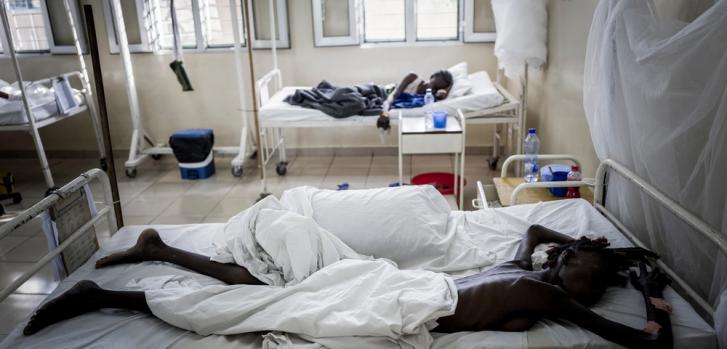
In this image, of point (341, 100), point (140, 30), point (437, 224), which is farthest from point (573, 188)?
point (140, 30)

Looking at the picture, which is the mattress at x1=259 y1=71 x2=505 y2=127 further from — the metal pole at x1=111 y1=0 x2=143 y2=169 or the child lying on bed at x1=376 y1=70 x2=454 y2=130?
the metal pole at x1=111 y1=0 x2=143 y2=169

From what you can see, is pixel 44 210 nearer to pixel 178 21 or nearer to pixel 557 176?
pixel 557 176

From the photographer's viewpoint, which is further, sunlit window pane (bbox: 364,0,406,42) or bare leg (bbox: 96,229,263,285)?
sunlit window pane (bbox: 364,0,406,42)

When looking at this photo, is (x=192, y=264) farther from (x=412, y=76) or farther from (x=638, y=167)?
(x=412, y=76)

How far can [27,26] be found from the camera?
3854 mm

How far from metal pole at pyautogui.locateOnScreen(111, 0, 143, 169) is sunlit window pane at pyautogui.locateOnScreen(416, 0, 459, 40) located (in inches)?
94.7

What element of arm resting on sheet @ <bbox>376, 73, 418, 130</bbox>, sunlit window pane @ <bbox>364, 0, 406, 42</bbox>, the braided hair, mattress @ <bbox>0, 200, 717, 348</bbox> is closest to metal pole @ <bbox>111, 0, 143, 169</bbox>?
sunlit window pane @ <bbox>364, 0, 406, 42</bbox>

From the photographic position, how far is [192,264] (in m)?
1.99

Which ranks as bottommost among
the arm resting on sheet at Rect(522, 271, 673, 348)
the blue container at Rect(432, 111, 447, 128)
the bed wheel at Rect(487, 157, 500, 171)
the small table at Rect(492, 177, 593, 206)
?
the bed wheel at Rect(487, 157, 500, 171)

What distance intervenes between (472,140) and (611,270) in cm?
323

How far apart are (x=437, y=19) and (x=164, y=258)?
3.44 m

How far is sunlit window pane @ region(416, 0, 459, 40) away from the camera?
4660 millimetres

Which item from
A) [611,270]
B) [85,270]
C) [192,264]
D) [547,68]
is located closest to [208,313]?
[192,264]

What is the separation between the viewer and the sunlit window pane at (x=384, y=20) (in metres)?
4.67
